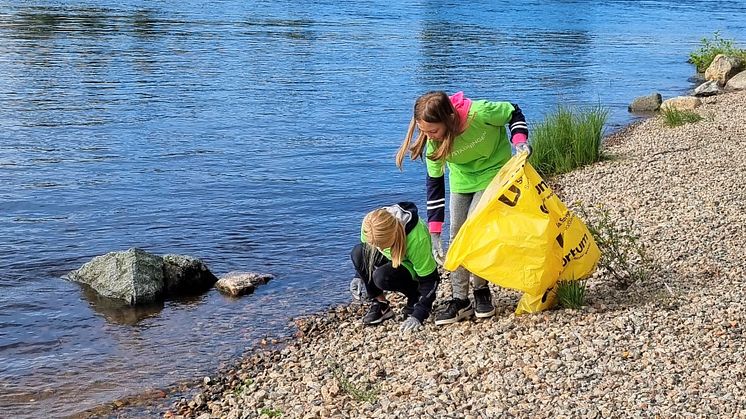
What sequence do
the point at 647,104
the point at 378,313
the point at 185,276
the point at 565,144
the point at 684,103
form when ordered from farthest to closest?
the point at 647,104 < the point at 684,103 < the point at 565,144 < the point at 185,276 < the point at 378,313

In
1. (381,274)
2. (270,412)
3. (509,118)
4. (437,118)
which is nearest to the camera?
(270,412)

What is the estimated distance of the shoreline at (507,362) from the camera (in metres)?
5.24

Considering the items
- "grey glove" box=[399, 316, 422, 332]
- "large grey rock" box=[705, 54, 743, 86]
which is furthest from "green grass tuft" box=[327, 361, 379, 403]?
"large grey rock" box=[705, 54, 743, 86]

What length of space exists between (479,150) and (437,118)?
0.47 meters

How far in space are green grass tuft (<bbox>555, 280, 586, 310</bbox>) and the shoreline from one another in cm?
8

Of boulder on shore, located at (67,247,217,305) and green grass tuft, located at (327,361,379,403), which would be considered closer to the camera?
green grass tuft, located at (327,361,379,403)

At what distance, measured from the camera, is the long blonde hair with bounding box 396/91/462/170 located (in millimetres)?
6125

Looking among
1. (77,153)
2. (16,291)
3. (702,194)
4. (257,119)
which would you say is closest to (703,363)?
(702,194)

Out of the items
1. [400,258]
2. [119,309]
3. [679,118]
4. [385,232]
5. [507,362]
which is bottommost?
[119,309]

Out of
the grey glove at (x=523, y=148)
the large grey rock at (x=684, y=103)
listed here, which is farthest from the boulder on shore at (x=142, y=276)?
the large grey rock at (x=684, y=103)

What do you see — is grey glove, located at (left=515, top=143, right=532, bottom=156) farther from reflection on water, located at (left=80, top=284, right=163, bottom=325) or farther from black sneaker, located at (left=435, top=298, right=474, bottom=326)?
reflection on water, located at (left=80, top=284, right=163, bottom=325)

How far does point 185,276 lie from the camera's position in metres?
8.95

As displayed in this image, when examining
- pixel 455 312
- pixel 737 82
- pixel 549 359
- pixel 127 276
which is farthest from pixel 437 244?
pixel 737 82

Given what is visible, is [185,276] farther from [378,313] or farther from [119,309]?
[378,313]
